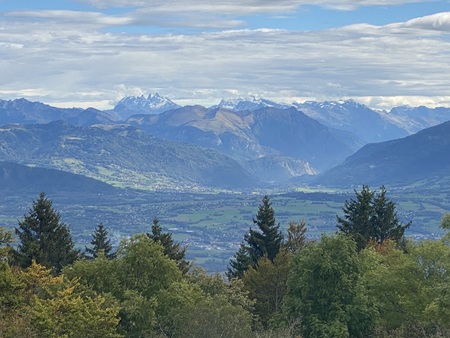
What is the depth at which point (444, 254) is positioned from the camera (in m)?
46.7

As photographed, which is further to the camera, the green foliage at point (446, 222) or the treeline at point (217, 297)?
the green foliage at point (446, 222)

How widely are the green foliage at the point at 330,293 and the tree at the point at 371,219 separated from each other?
28.2 metres

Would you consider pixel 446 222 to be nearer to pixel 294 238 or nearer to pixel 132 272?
pixel 132 272

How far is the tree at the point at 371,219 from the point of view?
257 ft

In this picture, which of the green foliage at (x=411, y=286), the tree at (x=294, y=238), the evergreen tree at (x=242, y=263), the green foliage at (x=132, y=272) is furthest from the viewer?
the evergreen tree at (x=242, y=263)

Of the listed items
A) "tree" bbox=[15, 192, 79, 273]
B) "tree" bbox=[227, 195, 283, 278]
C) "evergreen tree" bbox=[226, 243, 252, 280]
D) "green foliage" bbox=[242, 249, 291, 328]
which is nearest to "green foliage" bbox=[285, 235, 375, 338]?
"green foliage" bbox=[242, 249, 291, 328]

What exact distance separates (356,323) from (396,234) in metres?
33.8

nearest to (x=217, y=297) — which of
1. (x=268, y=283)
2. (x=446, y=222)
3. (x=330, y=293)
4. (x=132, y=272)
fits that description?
(x=132, y=272)

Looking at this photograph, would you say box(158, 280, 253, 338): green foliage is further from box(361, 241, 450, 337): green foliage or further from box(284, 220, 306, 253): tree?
box(284, 220, 306, 253): tree

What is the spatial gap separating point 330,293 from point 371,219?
33009mm

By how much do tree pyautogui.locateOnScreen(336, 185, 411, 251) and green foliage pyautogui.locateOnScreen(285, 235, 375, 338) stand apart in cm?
2821

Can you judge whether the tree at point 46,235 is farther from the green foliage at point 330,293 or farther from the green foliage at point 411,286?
the green foliage at point 411,286

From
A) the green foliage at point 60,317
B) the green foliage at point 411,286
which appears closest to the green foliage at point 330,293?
the green foliage at point 411,286

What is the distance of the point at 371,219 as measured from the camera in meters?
79.9
